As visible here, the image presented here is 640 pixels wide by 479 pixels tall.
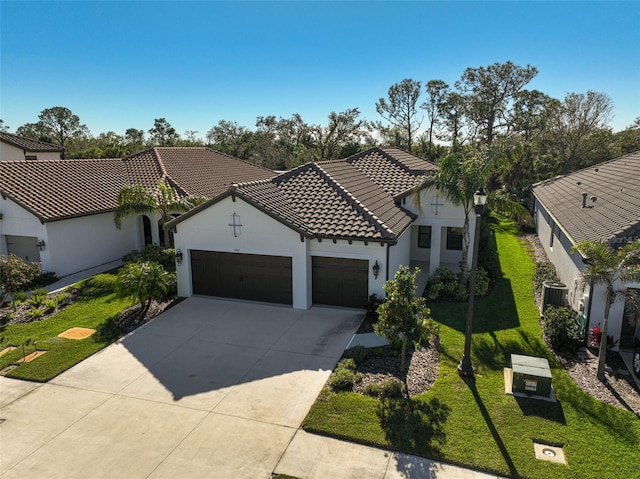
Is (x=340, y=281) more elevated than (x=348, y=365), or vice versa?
(x=340, y=281)

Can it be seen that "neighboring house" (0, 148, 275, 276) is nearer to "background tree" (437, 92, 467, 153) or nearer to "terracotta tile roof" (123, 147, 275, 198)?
"terracotta tile roof" (123, 147, 275, 198)

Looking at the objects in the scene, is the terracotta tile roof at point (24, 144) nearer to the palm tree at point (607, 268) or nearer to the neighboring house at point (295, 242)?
the neighboring house at point (295, 242)

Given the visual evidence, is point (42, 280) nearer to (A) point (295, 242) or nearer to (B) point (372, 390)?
(A) point (295, 242)

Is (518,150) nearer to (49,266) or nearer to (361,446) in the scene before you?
(361,446)

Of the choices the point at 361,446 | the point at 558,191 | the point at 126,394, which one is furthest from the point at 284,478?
the point at 558,191

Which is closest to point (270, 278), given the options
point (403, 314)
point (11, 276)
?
point (403, 314)

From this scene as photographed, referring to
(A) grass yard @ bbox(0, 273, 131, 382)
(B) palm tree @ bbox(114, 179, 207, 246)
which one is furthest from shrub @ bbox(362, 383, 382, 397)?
(B) palm tree @ bbox(114, 179, 207, 246)

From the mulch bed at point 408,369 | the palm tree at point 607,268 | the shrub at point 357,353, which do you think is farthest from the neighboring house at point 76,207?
the palm tree at point 607,268

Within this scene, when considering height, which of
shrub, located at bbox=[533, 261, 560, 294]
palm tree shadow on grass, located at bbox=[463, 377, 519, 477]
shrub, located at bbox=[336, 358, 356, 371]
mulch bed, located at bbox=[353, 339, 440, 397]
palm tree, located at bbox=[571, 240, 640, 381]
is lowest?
palm tree shadow on grass, located at bbox=[463, 377, 519, 477]
